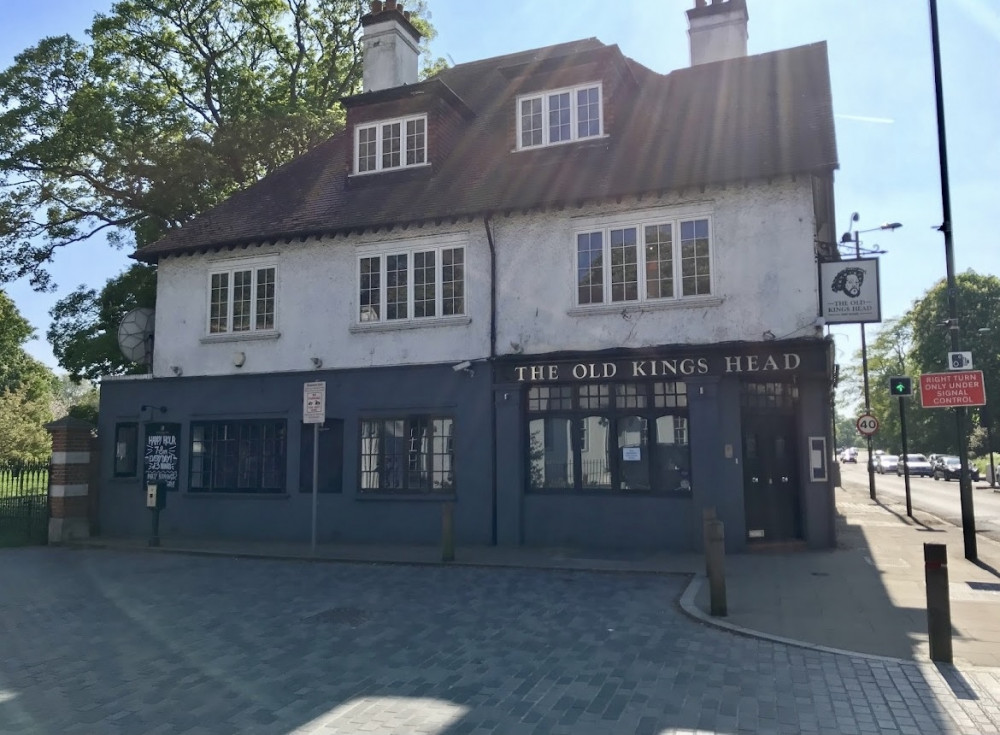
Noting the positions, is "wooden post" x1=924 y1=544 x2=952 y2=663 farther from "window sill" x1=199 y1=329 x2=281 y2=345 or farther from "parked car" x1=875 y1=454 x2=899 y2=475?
"parked car" x1=875 y1=454 x2=899 y2=475

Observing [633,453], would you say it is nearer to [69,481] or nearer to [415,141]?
[415,141]

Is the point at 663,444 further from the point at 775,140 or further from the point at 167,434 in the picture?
the point at 167,434

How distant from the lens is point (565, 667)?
21.9ft

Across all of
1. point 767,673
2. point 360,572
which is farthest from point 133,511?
point 767,673

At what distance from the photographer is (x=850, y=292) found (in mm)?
13117

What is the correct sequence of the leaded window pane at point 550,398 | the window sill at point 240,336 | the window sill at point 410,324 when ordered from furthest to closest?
the window sill at point 240,336
the window sill at point 410,324
the leaded window pane at point 550,398

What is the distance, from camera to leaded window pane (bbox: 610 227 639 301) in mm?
14375

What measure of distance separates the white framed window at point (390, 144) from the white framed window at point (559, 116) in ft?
7.84

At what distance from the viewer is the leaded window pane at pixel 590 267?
14617 mm

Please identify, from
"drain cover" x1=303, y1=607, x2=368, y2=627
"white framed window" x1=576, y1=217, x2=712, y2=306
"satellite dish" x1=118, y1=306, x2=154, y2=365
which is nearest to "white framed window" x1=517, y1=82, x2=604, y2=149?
"white framed window" x1=576, y1=217, x2=712, y2=306

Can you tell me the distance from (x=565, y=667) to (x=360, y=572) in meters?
6.20

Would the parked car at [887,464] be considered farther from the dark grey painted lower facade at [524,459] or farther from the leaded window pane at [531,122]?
the leaded window pane at [531,122]

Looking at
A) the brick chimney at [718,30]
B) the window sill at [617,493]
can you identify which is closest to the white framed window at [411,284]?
the window sill at [617,493]

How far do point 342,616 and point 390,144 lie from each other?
1194 cm
